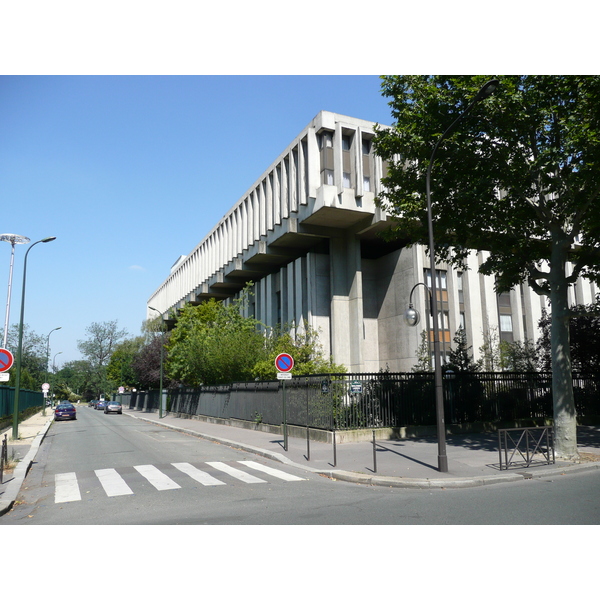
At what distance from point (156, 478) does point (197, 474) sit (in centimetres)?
102

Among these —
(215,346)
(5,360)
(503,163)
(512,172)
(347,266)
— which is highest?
(347,266)

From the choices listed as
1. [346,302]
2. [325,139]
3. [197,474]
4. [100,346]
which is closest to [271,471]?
[197,474]

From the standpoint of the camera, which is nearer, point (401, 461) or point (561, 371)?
point (401, 461)

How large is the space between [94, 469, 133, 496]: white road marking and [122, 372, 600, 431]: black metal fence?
708cm

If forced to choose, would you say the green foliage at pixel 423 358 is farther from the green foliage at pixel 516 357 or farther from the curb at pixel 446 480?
the curb at pixel 446 480

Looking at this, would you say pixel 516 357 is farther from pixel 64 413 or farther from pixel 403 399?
pixel 64 413

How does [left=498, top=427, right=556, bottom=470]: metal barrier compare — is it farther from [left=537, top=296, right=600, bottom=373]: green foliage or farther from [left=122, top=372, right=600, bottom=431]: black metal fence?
[left=537, top=296, right=600, bottom=373]: green foliage

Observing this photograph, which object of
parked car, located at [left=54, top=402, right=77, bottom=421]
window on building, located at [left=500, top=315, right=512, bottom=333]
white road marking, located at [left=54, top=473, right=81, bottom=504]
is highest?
window on building, located at [left=500, top=315, right=512, bottom=333]

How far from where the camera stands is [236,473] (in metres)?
12.1

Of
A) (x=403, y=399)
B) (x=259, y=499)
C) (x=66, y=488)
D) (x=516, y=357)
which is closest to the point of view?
(x=259, y=499)

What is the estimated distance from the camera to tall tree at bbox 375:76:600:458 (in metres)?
12.2

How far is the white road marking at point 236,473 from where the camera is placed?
1109 centimetres

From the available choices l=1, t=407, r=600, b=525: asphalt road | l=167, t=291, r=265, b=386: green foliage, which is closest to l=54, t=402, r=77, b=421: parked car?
l=167, t=291, r=265, b=386: green foliage

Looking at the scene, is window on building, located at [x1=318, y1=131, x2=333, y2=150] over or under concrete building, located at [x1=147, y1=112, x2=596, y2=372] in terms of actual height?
over
